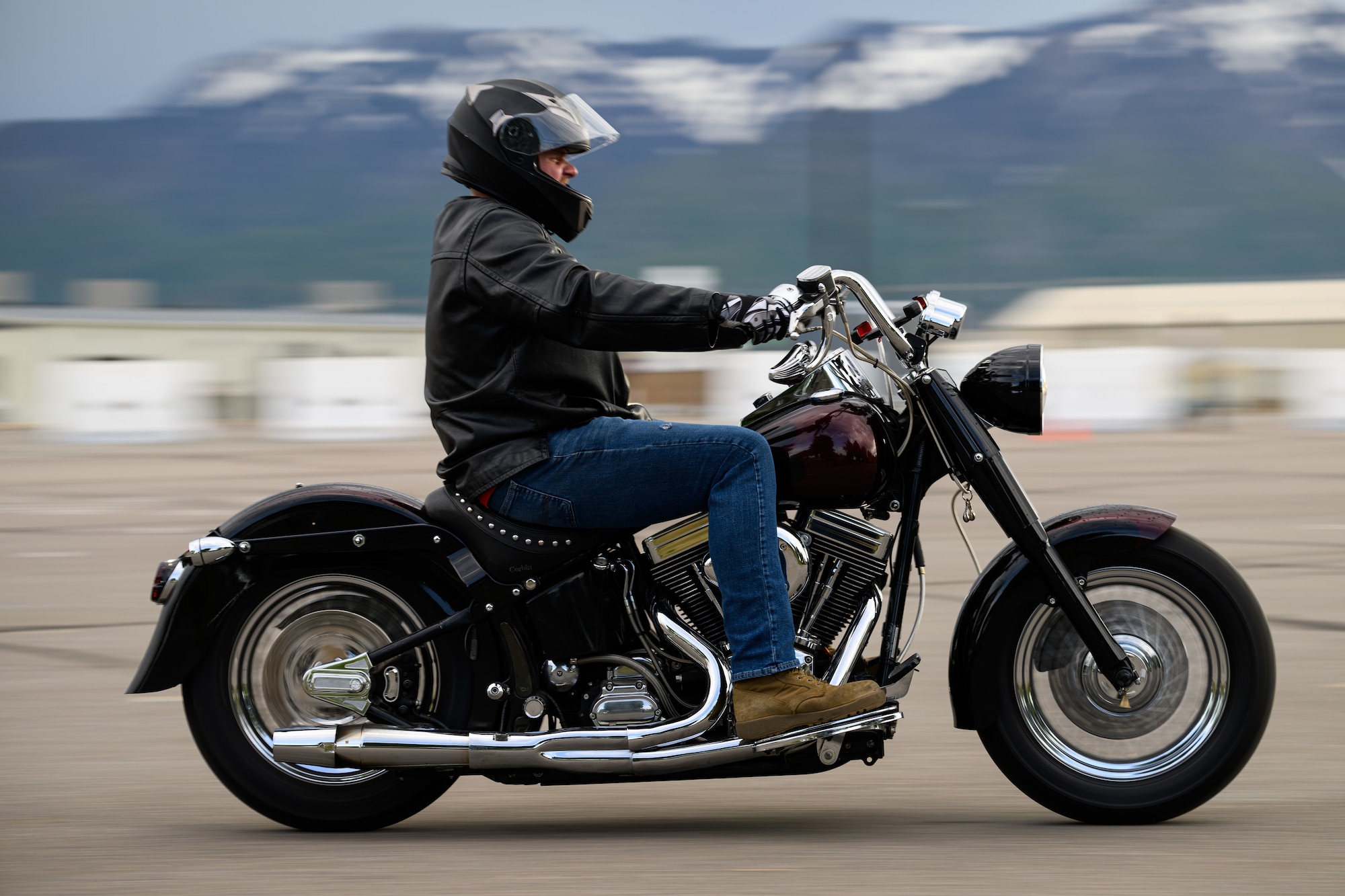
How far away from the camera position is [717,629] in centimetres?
469

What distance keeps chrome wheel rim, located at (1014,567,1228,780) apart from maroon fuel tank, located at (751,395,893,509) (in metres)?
0.66

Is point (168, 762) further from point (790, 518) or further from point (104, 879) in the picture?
point (790, 518)

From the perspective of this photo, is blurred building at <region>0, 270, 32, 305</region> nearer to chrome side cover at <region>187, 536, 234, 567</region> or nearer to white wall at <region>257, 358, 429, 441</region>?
white wall at <region>257, 358, 429, 441</region>

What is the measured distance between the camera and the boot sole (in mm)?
4520

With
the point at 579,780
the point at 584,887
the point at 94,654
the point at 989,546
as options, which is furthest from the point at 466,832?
the point at 989,546

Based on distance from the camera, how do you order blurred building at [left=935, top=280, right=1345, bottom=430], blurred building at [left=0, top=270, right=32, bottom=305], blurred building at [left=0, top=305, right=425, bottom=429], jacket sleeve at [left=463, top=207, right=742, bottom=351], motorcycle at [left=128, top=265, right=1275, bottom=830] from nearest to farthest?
jacket sleeve at [left=463, top=207, right=742, bottom=351], motorcycle at [left=128, top=265, right=1275, bottom=830], blurred building at [left=935, top=280, right=1345, bottom=430], blurred building at [left=0, top=305, right=425, bottom=429], blurred building at [left=0, top=270, right=32, bottom=305]

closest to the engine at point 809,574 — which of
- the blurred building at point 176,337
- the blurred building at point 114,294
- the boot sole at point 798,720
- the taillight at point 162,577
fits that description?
the boot sole at point 798,720

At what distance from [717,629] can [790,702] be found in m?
0.31

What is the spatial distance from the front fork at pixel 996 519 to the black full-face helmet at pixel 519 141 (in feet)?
3.66

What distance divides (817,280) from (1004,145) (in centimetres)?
19053

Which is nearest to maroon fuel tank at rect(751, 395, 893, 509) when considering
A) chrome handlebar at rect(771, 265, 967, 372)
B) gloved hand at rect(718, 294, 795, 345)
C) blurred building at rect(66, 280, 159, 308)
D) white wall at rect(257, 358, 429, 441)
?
chrome handlebar at rect(771, 265, 967, 372)

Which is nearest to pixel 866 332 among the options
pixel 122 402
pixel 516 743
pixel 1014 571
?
pixel 1014 571

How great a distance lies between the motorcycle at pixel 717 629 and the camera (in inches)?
183

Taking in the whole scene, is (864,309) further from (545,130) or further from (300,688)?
(300,688)
